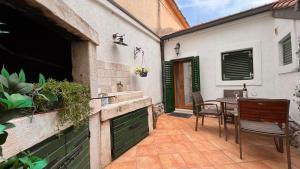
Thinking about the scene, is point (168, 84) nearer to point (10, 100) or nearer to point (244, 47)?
point (244, 47)

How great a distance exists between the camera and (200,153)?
280cm

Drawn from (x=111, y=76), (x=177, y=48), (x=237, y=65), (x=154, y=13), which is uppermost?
(x=154, y=13)

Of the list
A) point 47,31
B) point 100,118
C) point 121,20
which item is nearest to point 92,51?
point 47,31

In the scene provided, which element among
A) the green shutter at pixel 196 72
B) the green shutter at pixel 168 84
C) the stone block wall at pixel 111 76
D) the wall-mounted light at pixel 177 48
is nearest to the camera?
the stone block wall at pixel 111 76

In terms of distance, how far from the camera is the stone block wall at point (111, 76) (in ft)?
10.7

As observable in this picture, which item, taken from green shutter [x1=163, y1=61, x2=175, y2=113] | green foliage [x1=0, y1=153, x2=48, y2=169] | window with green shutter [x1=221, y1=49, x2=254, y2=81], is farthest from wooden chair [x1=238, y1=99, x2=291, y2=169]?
green shutter [x1=163, y1=61, x2=175, y2=113]

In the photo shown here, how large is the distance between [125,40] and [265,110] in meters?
3.28

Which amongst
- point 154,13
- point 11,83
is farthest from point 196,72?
point 11,83

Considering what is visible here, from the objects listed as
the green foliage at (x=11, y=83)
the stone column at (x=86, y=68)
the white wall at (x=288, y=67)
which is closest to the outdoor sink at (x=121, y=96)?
the stone column at (x=86, y=68)

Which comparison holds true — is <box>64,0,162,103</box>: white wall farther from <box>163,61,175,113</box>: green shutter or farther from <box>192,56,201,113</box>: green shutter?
<box>192,56,201,113</box>: green shutter

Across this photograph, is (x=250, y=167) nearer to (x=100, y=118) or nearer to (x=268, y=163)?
(x=268, y=163)

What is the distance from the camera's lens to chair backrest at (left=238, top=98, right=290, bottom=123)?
2180mm

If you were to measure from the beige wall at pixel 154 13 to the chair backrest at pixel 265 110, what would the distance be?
3.66m

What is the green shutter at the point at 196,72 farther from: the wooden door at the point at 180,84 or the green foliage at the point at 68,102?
the green foliage at the point at 68,102
